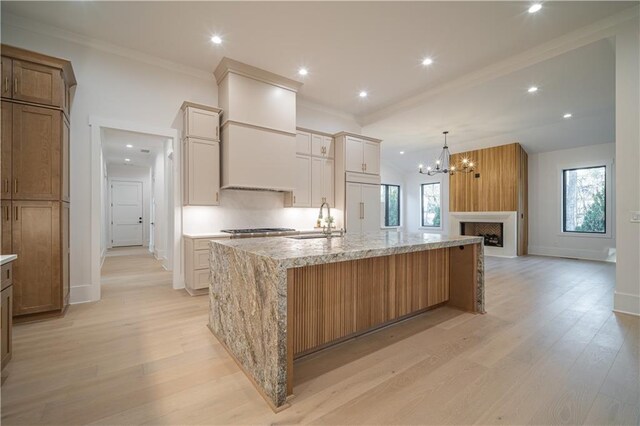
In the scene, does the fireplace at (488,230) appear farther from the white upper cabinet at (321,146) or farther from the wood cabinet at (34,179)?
the wood cabinet at (34,179)

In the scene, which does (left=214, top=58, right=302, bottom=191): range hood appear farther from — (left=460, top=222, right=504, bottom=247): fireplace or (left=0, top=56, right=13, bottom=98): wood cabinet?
(left=460, top=222, right=504, bottom=247): fireplace

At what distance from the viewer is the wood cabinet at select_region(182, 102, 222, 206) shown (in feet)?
12.7

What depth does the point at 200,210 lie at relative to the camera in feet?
13.9

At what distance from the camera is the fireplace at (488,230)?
7.60 metres

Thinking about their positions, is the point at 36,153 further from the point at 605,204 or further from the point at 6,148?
the point at 605,204

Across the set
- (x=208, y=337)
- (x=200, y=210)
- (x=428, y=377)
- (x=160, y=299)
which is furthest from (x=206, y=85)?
(x=428, y=377)

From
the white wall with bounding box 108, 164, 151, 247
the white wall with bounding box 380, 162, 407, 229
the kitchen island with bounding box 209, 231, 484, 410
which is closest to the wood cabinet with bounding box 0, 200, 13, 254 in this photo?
the kitchen island with bounding box 209, 231, 484, 410

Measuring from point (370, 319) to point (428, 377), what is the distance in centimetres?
65

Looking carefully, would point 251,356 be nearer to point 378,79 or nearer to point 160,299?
point 160,299

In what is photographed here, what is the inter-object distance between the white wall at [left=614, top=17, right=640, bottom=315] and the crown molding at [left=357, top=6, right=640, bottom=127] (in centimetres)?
11

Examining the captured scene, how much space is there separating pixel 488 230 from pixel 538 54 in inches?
210

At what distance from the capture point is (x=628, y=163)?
2.98 m

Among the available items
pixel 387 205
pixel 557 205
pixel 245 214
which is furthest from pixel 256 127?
pixel 557 205

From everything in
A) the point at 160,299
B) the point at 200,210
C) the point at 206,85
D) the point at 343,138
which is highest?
the point at 206,85
